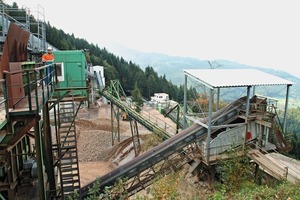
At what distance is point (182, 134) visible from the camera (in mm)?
10773

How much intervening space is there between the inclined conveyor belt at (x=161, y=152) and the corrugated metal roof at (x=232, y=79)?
1.25 meters

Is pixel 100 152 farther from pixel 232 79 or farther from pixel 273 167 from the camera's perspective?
pixel 273 167

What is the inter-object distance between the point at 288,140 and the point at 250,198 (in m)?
7.60

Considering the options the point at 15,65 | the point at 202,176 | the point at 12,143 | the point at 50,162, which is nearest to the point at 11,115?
the point at 12,143

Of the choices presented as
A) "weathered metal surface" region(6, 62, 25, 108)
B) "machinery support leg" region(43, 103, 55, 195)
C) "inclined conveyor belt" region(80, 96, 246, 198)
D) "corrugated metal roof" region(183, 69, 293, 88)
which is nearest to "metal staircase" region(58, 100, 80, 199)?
"machinery support leg" region(43, 103, 55, 195)

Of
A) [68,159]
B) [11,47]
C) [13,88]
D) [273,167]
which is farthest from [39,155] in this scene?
[273,167]

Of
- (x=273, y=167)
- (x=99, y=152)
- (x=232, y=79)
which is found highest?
(x=232, y=79)

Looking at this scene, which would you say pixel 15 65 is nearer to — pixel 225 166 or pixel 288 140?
pixel 225 166

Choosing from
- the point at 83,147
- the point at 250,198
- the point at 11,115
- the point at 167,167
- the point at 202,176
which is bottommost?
the point at 83,147

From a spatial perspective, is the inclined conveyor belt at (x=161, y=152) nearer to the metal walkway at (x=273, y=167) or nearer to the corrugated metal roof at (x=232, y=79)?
the corrugated metal roof at (x=232, y=79)

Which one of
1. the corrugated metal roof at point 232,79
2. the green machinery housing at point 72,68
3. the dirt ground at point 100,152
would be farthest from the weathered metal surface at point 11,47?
the dirt ground at point 100,152

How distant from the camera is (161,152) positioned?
404 inches

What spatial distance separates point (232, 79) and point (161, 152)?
14.4 ft

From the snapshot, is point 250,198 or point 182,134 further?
point 182,134
